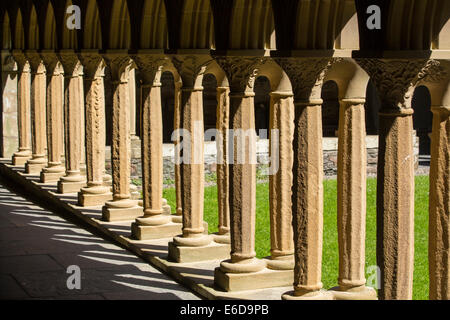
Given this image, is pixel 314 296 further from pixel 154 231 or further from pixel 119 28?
pixel 119 28

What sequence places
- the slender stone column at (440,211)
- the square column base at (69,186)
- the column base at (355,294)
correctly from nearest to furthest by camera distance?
the slender stone column at (440,211) → the column base at (355,294) → the square column base at (69,186)

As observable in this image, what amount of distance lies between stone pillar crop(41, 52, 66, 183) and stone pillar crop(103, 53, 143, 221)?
315 cm

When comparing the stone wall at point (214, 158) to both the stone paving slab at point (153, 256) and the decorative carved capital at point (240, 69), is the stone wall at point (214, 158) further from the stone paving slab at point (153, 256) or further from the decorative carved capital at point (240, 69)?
the decorative carved capital at point (240, 69)

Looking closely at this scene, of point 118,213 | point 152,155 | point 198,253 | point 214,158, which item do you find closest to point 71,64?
point 118,213

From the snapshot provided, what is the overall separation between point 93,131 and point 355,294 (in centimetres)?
578

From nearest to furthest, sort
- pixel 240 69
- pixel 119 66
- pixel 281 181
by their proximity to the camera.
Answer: pixel 240 69
pixel 281 181
pixel 119 66

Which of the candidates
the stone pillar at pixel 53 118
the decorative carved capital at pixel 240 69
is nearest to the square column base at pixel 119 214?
the stone pillar at pixel 53 118

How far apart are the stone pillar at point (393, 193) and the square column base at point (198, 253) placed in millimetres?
3146

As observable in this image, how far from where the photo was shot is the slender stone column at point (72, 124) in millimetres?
12477

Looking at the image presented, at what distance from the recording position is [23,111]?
1548 cm

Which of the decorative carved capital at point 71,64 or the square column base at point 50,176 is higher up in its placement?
the decorative carved capital at point 71,64
